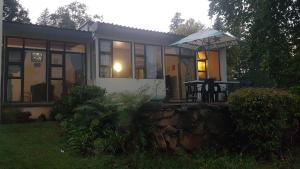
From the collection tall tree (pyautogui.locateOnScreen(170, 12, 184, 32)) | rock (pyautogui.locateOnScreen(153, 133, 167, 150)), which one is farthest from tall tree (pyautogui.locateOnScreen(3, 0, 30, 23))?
rock (pyautogui.locateOnScreen(153, 133, 167, 150))

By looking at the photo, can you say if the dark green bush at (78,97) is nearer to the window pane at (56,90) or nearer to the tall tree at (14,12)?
the window pane at (56,90)

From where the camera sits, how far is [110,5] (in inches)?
1778

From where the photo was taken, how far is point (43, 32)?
39.9 feet

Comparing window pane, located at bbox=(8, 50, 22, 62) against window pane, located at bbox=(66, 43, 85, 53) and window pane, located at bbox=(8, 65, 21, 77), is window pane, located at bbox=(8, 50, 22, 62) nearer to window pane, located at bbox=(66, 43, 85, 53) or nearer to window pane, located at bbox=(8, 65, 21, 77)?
window pane, located at bbox=(8, 65, 21, 77)

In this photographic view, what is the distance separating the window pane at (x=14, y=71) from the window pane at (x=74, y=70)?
6.18ft

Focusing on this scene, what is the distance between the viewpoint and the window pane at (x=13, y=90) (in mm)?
11914

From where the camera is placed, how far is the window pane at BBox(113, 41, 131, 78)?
45.4ft

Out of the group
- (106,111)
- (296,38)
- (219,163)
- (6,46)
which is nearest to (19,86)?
(6,46)

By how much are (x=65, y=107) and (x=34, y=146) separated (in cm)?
368

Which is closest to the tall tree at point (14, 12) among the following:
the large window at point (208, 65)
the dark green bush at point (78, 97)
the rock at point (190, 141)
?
the large window at point (208, 65)

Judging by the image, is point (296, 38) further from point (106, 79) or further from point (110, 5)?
point (110, 5)

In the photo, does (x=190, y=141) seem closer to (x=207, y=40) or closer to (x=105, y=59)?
(x=105, y=59)

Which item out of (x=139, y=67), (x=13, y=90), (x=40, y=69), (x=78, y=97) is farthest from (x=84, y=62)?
(x=78, y=97)

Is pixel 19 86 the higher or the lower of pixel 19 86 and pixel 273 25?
the lower
